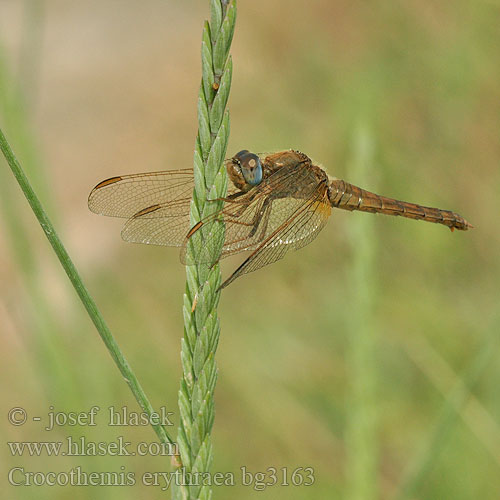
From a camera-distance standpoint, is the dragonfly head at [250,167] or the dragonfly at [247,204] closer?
the dragonfly at [247,204]

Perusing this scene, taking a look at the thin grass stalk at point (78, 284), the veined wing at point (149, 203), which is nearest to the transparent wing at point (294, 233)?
the veined wing at point (149, 203)

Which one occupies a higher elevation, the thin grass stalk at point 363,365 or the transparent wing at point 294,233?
the transparent wing at point 294,233

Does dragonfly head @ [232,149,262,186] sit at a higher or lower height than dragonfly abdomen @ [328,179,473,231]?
higher

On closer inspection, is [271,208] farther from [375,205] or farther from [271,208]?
[375,205]

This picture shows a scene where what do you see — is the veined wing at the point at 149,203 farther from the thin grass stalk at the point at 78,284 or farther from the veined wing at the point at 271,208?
the thin grass stalk at the point at 78,284

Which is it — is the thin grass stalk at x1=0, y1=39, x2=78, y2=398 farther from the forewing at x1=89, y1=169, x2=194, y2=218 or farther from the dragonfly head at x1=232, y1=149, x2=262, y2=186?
the dragonfly head at x1=232, y1=149, x2=262, y2=186

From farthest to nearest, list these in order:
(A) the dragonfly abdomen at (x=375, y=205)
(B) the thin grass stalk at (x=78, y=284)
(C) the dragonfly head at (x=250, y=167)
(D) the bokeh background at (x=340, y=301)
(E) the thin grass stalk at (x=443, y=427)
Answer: (A) the dragonfly abdomen at (x=375, y=205)
(C) the dragonfly head at (x=250, y=167)
(D) the bokeh background at (x=340, y=301)
(E) the thin grass stalk at (x=443, y=427)
(B) the thin grass stalk at (x=78, y=284)

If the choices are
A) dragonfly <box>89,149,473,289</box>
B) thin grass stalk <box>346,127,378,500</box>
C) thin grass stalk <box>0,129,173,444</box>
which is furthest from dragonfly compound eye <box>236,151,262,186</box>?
thin grass stalk <box>0,129,173,444</box>
